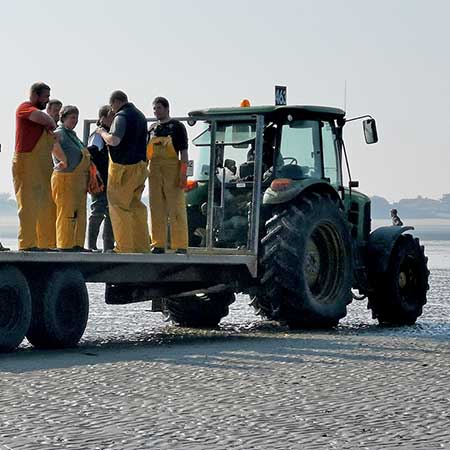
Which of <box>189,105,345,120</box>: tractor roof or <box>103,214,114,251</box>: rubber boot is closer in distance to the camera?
<box>103,214,114,251</box>: rubber boot

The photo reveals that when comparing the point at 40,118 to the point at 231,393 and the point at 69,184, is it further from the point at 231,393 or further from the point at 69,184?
the point at 231,393

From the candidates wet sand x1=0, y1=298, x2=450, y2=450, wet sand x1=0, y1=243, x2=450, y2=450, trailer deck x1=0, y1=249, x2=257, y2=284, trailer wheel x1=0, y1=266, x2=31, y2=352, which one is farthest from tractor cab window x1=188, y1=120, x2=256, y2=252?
trailer wheel x1=0, y1=266, x2=31, y2=352

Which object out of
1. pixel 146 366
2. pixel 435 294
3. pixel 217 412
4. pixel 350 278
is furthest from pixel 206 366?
pixel 435 294

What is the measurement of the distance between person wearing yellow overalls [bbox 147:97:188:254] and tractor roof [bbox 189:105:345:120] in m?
1.80

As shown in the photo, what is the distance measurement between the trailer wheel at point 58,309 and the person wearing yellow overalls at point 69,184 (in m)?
1.07

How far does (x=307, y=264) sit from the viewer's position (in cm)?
1602

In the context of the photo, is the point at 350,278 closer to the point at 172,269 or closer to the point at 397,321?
the point at 397,321

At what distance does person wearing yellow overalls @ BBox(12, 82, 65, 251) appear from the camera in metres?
13.1

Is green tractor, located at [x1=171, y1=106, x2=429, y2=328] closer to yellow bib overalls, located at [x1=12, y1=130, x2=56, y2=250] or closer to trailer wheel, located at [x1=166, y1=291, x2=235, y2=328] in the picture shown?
trailer wheel, located at [x1=166, y1=291, x2=235, y2=328]

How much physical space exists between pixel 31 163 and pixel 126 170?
1.17 metres

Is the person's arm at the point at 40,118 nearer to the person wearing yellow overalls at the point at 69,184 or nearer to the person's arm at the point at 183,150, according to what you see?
the person wearing yellow overalls at the point at 69,184

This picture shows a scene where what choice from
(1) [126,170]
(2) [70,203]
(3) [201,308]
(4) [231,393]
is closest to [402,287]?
(3) [201,308]

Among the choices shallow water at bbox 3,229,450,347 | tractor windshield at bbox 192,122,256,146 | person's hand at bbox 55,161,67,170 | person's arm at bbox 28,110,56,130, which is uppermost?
tractor windshield at bbox 192,122,256,146

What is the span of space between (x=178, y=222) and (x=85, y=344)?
1.80 m
